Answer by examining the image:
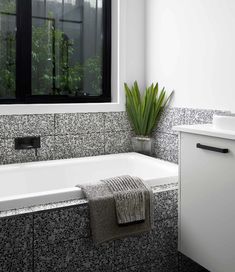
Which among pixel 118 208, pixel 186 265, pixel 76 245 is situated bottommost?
pixel 186 265

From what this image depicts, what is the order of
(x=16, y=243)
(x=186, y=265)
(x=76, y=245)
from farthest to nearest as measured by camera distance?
(x=186, y=265)
(x=76, y=245)
(x=16, y=243)

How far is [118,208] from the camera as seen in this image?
6.14 feet

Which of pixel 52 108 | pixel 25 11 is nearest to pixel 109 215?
pixel 52 108

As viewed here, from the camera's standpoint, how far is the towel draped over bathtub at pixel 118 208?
184 cm

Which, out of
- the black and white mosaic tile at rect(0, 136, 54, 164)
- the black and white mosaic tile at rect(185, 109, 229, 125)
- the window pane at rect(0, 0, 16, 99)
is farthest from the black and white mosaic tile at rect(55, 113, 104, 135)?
the black and white mosaic tile at rect(185, 109, 229, 125)

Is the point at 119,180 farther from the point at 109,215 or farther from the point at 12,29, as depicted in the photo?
the point at 12,29

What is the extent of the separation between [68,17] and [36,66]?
1.61 feet

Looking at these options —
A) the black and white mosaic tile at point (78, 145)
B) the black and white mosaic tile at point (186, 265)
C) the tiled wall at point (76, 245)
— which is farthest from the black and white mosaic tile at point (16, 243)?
the black and white mosaic tile at point (78, 145)

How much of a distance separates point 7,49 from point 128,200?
1555 millimetres

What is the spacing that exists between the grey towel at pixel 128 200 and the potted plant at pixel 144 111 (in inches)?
40.0

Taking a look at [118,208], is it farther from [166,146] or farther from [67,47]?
[67,47]

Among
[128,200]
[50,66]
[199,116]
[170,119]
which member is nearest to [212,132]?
[128,200]

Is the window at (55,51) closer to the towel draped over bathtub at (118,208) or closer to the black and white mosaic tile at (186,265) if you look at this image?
the towel draped over bathtub at (118,208)

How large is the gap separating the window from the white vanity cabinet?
4.24ft
